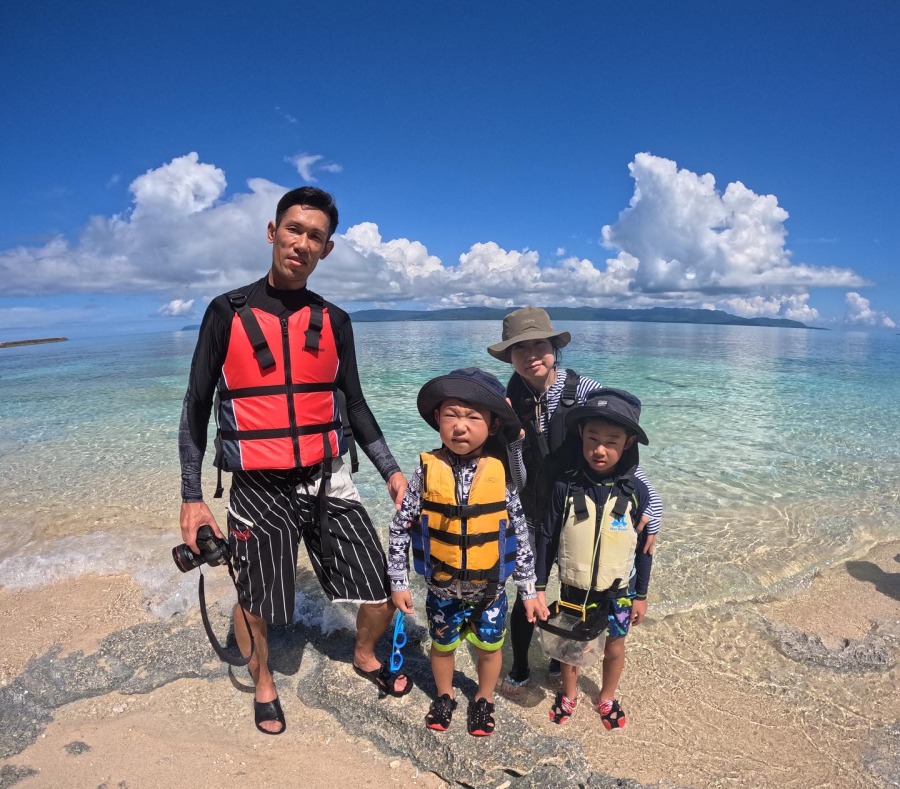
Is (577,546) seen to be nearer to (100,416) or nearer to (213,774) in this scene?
(213,774)

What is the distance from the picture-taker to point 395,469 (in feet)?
9.95

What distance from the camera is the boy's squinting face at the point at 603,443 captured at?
8.87ft

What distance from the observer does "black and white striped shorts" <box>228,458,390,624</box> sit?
2826 millimetres

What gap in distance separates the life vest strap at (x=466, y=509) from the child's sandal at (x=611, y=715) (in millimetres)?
1494

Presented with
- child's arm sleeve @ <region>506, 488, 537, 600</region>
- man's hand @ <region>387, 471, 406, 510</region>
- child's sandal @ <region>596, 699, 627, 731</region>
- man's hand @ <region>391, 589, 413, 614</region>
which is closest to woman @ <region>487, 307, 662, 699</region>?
child's arm sleeve @ <region>506, 488, 537, 600</region>

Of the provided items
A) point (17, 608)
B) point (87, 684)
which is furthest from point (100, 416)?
point (87, 684)

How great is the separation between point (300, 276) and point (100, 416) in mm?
13769

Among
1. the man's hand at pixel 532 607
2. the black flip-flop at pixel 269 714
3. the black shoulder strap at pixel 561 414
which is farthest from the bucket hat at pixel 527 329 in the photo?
the black flip-flop at pixel 269 714

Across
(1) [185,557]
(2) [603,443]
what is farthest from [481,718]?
(1) [185,557]

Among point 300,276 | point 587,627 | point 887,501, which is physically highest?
point 300,276

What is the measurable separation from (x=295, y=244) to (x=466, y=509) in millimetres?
1596

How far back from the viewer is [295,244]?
271 centimetres

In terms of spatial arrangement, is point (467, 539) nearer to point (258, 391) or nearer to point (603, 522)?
point (603, 522)

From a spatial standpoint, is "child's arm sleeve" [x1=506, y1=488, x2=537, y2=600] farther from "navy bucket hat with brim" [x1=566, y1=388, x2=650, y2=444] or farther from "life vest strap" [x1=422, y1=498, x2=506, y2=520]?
"navy bucket hat with brim" [x1=566, y1=388, x2=650, y2=444]
